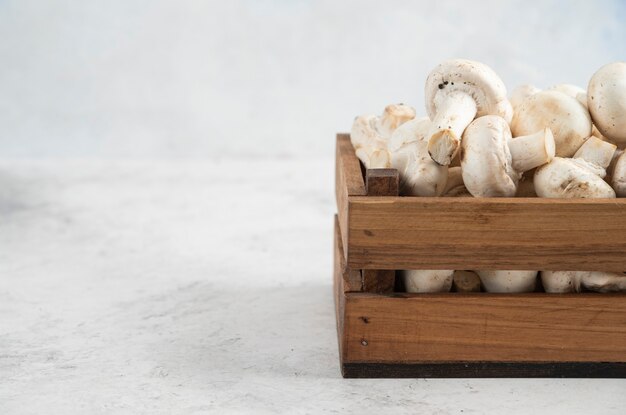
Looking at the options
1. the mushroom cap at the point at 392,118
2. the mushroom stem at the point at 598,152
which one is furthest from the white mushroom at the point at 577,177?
the mushroom cap at the point at 392,118

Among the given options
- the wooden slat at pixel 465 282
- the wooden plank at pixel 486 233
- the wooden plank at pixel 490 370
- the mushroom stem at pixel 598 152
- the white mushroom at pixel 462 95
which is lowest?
the wooden plank at pixel 490 370

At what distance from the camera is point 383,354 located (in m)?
1.55

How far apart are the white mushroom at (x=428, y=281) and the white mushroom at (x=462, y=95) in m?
0.23

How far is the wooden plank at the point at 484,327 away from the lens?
153cm

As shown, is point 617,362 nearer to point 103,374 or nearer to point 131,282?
point 103,374

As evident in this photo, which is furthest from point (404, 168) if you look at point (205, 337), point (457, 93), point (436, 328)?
point (205, 337)

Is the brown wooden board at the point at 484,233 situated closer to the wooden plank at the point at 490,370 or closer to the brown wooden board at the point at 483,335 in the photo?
the brown wooden board at the point at 483,335

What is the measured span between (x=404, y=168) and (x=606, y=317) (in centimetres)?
42

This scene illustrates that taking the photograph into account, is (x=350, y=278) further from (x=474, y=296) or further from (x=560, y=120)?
(x=560, y=120)

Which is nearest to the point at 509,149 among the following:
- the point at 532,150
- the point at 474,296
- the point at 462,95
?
the point at 532,150

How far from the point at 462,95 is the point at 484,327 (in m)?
0.41

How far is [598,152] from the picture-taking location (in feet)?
5.20

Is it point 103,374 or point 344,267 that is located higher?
point 344,267

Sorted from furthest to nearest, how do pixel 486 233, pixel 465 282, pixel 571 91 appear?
1. pixel 571 91
2. pixel 465 282
3. pixel 486 233
